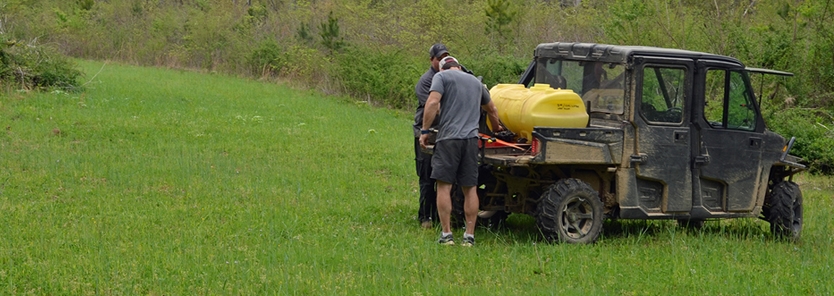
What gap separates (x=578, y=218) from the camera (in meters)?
9.68

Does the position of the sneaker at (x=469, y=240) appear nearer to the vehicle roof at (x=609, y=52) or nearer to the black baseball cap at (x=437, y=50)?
the black baseball cap at (x=437, y=50)

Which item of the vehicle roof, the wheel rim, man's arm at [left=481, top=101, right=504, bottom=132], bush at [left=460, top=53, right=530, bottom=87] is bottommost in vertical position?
the wheel rim

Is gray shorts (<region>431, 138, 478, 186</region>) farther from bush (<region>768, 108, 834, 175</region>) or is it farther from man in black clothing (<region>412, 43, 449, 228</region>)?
bush (<region>768, 108, 834, 175</region>)

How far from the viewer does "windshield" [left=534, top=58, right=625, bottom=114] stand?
9.92m

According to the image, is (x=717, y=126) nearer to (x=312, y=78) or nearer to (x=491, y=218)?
(x=491, y=218)

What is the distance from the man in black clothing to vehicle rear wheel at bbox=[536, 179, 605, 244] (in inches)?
53.8

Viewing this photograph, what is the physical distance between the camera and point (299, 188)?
12.4 m

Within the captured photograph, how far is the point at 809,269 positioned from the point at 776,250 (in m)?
1.02

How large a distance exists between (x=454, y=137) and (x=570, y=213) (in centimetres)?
142

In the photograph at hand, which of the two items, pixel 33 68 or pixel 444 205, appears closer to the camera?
pixel 444 205

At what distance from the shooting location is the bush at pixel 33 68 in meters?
20.8

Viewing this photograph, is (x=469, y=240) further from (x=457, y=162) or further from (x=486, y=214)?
(x=486, y=214)

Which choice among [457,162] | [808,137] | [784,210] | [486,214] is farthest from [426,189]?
[808,137]

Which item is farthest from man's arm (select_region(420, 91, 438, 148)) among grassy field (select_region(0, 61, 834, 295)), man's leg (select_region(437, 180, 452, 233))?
grassy field (select_region(0, 61, 834, 295))
